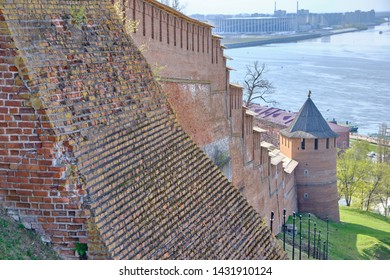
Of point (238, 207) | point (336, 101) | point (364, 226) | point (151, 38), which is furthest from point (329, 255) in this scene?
point (336, 101)

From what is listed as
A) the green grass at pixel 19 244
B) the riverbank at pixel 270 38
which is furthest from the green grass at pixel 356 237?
the riverbank at pixel 270 38

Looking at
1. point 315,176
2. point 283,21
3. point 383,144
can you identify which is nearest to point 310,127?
point 315,176

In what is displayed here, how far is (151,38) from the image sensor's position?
714cm

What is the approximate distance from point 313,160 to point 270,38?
36.0m

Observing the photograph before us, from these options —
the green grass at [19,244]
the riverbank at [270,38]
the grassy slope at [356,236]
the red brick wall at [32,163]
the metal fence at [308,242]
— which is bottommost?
the grassy slope at [356,236]

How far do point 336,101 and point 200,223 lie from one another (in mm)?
30514

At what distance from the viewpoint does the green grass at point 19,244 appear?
2.81m

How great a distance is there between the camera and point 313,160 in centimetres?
1792

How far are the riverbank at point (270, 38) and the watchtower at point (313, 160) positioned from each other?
79.6 feet

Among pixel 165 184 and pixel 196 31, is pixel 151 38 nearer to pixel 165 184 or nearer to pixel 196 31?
pixel 196 31

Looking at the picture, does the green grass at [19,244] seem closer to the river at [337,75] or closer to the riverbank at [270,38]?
Answer: the river at [337,75]

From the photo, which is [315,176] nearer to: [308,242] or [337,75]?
[308,242]

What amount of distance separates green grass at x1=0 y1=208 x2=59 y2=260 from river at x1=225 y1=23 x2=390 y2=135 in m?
25.7
